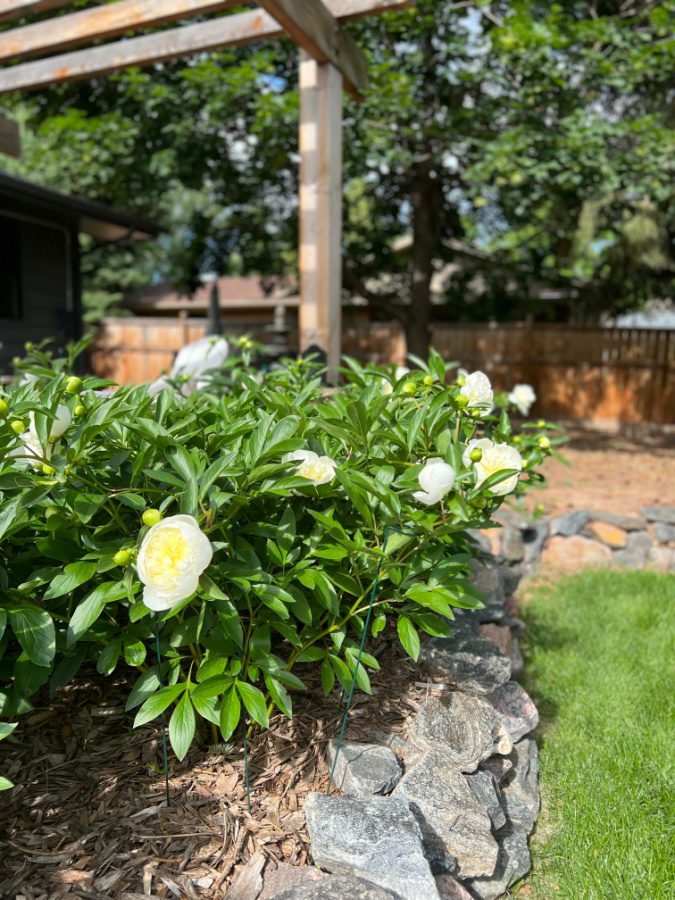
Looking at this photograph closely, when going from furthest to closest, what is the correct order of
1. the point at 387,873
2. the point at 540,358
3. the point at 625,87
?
the point at 540,358
the point at 625,87
the point at 387,873

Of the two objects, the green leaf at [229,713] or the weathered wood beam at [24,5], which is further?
the weathered wood beam at [24,5]

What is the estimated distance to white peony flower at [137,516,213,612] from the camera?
1123 millimetres

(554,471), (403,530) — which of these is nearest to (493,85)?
(554,471)

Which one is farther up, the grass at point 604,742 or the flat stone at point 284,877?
the flat stone at point 284,877

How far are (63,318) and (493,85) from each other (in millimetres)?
5148

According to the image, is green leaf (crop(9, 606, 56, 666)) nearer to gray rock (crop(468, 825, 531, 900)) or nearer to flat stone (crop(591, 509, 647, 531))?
gray rock (crop(468, 825, 531, 900))

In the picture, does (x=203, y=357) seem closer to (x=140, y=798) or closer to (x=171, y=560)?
(x=140, y=798)

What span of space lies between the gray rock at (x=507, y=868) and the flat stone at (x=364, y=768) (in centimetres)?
28

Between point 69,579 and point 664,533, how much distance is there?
4192 mm

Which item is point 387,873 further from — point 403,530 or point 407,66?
point 407,66

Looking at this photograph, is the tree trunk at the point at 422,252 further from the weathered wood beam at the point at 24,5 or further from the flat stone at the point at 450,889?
the flat stone at the point at 450,889

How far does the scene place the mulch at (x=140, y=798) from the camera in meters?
1.36

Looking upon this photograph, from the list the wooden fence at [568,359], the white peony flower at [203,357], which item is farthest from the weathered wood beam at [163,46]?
the wooden fence at [568,359]

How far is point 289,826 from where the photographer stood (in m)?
1.52
